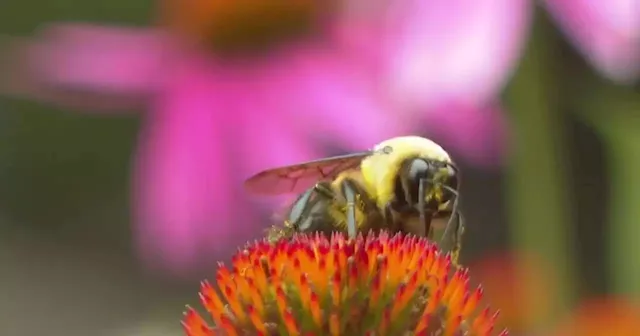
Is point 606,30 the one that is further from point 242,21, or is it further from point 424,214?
point 242,21

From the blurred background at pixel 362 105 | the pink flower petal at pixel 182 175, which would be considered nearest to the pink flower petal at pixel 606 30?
the blurred background at pixel 362 105

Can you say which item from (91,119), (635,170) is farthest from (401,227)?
(91,119)

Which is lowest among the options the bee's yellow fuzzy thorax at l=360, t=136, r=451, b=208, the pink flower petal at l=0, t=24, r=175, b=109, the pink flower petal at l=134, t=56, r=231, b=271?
the pink flower petal at l=134, t=56, r=231, b=271

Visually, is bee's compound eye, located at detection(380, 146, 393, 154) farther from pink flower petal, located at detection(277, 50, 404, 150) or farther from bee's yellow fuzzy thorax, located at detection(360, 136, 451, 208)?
pink flower petal, located at detection(277, 50, 404, 150)

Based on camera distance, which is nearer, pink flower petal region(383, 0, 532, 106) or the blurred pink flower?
pink flower petal region(383, 0, 532, 106)

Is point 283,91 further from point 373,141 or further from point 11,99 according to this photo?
point 11,99

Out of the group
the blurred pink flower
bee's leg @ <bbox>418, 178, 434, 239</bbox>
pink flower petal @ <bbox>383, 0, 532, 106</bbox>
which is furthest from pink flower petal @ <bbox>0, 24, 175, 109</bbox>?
bee's leg @ <bbox>418, 178, 434, 239</bbox>
